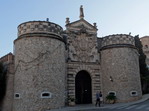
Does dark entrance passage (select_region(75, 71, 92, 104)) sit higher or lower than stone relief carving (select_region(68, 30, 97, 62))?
lower

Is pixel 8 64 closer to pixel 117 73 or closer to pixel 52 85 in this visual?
pixel 52 85

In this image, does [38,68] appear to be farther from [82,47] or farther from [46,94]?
[82,47]

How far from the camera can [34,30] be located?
15297mm

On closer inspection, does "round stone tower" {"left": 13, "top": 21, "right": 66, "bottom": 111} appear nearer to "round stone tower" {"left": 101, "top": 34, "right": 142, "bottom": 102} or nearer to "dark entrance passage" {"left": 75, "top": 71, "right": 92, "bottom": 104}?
"dark entrance passage" {"left": 75, "top": 71, "right": 92, "bottom": 104}

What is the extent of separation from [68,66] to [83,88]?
2852mm

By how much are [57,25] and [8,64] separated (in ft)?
18.6

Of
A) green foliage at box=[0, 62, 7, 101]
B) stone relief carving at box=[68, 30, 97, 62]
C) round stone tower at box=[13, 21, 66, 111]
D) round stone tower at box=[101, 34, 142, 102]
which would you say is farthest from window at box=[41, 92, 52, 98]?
round stone tower at box=[101, 34, 142, 102]

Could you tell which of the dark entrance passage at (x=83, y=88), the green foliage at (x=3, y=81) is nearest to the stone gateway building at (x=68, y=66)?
the dark entrance passage at (x=83, y=88)

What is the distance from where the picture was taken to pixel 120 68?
18.3 metres

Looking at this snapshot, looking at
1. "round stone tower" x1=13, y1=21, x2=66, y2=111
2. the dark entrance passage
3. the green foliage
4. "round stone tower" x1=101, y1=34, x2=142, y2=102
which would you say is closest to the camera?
"round stone tower" x1=13, y1=21, x2=66, y2=111

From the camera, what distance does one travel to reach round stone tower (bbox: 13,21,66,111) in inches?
560

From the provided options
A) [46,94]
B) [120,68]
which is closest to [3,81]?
[46,94]

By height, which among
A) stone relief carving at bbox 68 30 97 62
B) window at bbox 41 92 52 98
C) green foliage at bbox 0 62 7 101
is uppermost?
stone relief carving at bbox 68 30 97 62

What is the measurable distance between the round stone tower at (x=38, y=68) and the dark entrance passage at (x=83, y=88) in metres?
2.70
